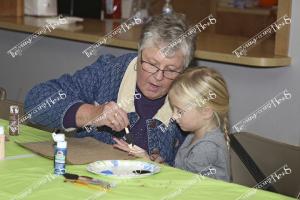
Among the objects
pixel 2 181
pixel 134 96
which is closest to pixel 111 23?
pixel 134 96

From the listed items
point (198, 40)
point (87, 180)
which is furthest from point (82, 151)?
point (198, 40)

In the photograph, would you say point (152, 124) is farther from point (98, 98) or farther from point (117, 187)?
point (117, 187)

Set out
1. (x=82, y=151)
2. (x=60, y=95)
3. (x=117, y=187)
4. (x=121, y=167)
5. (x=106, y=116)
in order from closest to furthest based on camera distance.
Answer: (x=117, y=187), (x=121, y=167), (x=82, y=151), (x=106, y=116), (x=60, y=95)

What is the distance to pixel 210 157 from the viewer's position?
2.03m

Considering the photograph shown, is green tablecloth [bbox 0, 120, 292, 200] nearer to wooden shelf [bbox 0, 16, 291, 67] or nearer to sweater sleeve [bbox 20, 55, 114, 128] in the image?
sweater sleeve [bbox 20, 55, 114, 128]

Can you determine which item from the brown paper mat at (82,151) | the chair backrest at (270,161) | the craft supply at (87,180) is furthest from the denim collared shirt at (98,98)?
the craft supply at (87,180)

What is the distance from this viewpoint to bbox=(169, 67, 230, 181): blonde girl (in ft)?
6.72

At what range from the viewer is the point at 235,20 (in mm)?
5168

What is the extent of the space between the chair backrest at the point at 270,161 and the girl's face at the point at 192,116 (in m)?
0.13

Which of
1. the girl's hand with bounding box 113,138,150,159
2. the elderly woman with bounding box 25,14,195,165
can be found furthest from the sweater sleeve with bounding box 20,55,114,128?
the girl's hand with bounding box 113,138,150,159

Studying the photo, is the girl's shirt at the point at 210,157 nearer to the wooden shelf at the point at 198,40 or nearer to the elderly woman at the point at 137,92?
the elderly woman at the point at 137,92

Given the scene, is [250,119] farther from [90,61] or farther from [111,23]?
[111,23]

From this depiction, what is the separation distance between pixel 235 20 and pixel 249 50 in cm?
251

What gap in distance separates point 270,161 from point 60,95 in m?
0.77
